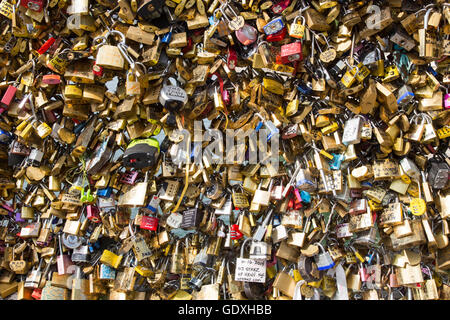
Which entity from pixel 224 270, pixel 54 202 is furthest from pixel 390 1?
pixel 54 202

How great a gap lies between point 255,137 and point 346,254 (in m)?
0.78

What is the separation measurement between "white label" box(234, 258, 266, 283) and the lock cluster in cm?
1

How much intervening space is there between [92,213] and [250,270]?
0.94 metres

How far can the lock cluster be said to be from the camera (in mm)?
2053

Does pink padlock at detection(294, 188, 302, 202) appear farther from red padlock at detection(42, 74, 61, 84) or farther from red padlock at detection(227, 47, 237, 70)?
red padlock at detection(42, 74, 61, 84)

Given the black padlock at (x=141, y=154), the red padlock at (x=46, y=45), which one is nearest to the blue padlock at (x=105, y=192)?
the black padlock at (x=141, y=154)

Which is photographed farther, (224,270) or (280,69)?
(224,270)

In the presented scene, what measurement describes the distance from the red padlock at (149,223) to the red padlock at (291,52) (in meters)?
1.08

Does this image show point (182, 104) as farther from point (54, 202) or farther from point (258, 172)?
point (54, 202)

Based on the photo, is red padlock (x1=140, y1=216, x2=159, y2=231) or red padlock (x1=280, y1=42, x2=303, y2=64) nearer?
red padlock (x1=280, y1=42, x2=303, y2=64)

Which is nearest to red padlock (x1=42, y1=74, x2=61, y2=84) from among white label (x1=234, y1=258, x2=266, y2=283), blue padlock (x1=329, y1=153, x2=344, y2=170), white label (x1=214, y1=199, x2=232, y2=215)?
white label (x1=214, y1=199, x2=232, y2=215)

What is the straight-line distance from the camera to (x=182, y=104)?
7.04ft

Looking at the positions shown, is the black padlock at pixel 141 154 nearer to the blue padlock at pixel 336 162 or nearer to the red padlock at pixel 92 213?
the red padlock at pixel 92 213

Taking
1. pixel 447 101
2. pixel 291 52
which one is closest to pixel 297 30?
pixel 291 52
